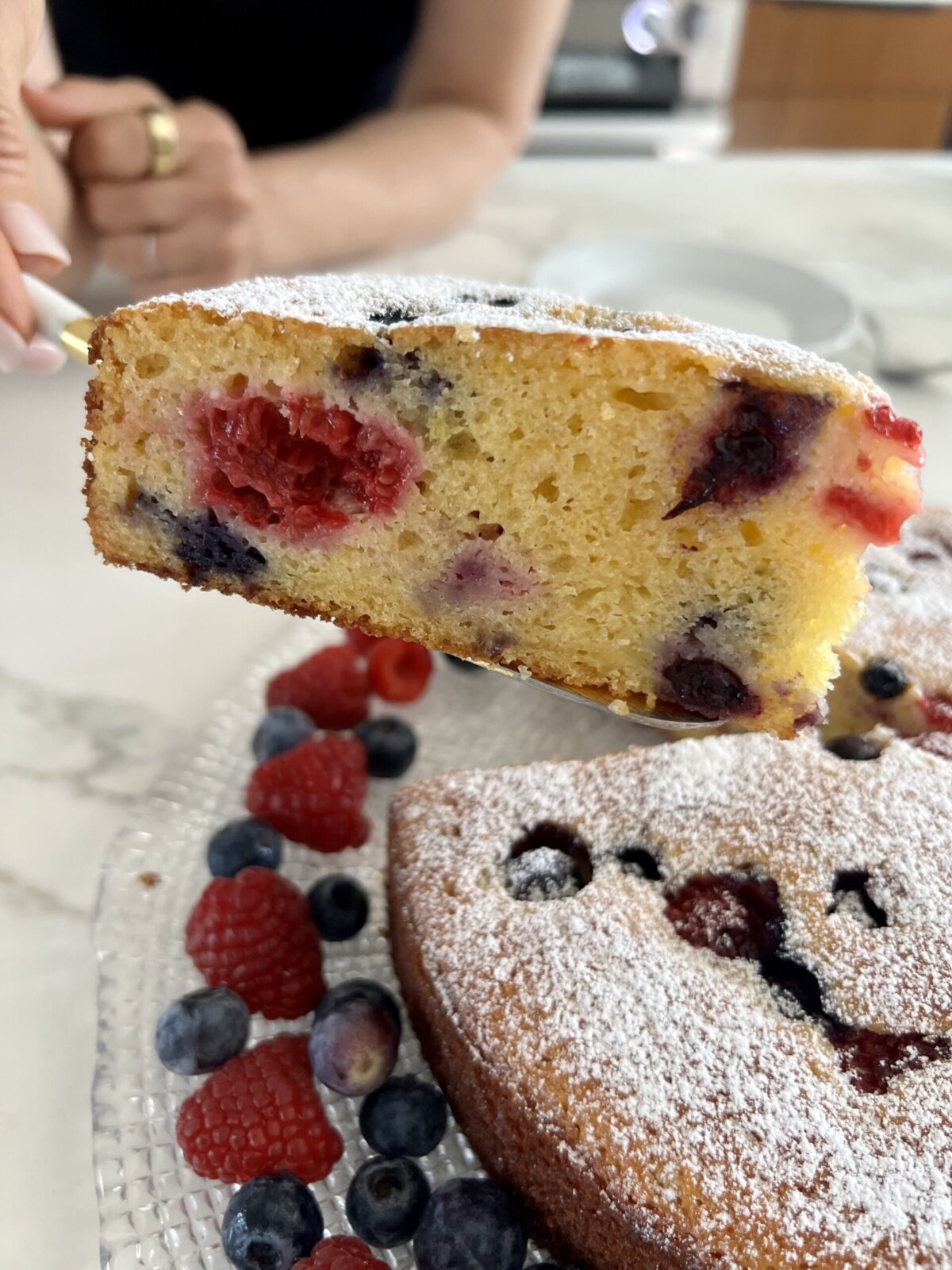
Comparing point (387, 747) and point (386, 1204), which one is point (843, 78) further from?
point (386, 1204)

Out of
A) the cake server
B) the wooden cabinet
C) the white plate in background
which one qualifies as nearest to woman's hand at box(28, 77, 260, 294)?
the white plate in background

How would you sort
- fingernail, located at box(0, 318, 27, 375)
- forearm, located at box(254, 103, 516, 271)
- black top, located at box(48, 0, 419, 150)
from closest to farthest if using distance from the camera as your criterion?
fingernail, located at box(0, 318, 27, 375)
forearm, located at box(254, 103, 516, 271)
black top, located at box(48, 0, 419, 150)

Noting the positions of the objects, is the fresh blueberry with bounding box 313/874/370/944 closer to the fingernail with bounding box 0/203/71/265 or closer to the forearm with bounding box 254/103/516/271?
the fingernail with bounding box 0/203/71/265

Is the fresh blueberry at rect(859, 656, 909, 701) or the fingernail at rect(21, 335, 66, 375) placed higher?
the fingernail at rect(21, 335, 66, 375)

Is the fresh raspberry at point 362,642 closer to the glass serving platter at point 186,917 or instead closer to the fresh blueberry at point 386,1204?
the glass serving platter at point 186,917

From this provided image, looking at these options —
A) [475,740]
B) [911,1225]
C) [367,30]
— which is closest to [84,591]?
[475,740]

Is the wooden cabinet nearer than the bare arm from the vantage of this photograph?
No
